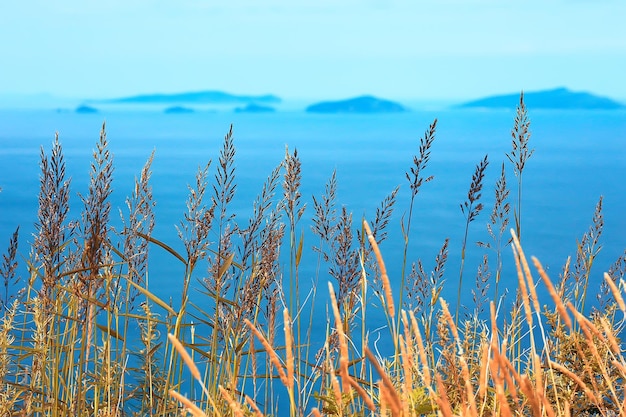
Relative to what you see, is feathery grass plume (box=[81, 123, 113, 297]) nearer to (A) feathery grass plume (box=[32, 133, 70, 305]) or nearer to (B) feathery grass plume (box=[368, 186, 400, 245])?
(A) feathery grass plume (box=[32, 133, 70, 305])

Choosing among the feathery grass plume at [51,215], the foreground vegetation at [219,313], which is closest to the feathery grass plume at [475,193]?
the foreground vegetation at [219,313]

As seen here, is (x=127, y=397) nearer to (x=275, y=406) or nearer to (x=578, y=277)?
(x=275, y=406)

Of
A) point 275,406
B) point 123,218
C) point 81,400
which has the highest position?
point 123,218

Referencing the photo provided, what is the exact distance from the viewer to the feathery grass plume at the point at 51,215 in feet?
6.29

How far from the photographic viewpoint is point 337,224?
7.59 ft

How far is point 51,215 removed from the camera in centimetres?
196

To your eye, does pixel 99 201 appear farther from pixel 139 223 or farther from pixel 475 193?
pixel 475 193

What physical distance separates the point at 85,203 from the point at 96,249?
210mm

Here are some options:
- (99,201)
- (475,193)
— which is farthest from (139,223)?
(475,193)

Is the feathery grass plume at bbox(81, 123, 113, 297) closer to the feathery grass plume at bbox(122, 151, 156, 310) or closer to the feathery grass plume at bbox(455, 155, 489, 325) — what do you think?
the feathery grass plume at bbox(122, 151, 156, 310)

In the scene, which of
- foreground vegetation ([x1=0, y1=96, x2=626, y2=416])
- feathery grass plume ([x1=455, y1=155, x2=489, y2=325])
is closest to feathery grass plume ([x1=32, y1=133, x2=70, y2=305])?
foreground vegetation ([x1=0, y1=96, x2=626, y2=416])

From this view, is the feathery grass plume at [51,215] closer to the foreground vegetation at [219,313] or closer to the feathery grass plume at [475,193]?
the foreground vegetation at [219,313]

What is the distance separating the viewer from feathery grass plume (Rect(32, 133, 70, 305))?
192 cm

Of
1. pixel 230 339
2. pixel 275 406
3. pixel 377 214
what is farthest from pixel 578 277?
pixel 230 339
